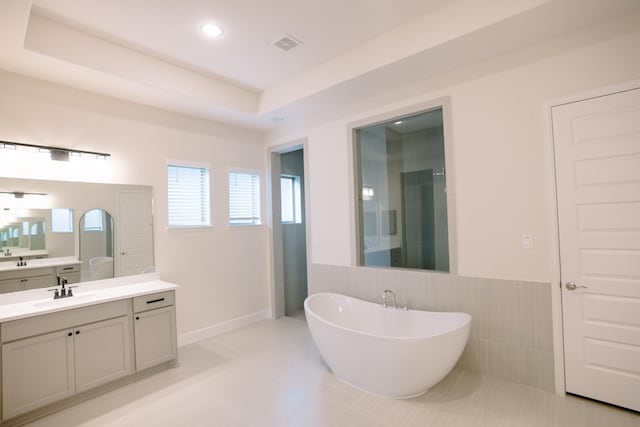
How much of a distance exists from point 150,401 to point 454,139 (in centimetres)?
353

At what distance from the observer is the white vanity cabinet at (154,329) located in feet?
9.44

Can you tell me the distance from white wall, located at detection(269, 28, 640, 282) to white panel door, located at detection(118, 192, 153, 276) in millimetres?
3078

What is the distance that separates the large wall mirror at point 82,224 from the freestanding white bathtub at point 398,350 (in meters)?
2.09

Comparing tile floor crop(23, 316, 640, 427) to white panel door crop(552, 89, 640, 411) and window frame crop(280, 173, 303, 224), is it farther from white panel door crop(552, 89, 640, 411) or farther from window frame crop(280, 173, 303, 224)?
window frame crop(280, 173, 303, 224)

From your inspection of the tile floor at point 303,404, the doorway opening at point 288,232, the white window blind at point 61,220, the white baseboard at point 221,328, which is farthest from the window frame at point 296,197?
the white window blind at point 61,220

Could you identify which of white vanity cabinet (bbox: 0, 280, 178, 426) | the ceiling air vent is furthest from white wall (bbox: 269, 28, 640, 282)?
white vanity cabinet (bbox: 0, 280, 178, 426)

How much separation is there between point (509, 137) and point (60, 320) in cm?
399

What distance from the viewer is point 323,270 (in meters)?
3.98

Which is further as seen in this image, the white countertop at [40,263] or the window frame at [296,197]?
the window frame at [296,197]

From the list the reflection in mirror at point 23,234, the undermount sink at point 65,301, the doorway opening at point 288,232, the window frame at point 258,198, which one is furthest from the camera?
the doorway opening at point 288,232

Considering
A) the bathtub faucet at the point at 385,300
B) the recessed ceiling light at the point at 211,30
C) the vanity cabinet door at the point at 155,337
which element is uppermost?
the recessed ceiling light at the point at 211,30

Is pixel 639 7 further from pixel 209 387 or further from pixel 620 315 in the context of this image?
pixel 209 387

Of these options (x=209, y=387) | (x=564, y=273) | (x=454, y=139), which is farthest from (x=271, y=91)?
(x=564, y=273)

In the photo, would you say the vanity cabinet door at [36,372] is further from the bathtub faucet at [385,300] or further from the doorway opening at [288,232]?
the bathtub faucet at [385,300]
